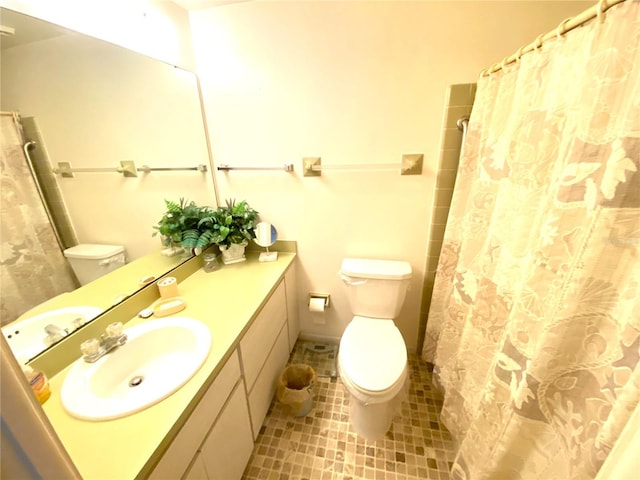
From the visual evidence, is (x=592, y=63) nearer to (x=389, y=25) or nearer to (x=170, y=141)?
(x=389, y=25)

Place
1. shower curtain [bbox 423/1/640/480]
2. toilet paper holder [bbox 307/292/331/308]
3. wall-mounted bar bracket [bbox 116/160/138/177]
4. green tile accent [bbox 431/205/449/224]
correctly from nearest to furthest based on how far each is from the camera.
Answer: shower curtain [bbox 423/1/640/480]
wall-mounted bar bracket [bbox 116/160/138/177]
green tile accent [bbox 431/205/449/224]
toilet paper holder [bbox 307/292/331/308]

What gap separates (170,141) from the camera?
1.41 metres

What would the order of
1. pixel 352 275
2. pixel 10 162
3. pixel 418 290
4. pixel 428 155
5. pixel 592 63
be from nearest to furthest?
pixel 592 63 < pixel 10 162 < pixel 428 155 < pixel 352 275 < pixel 418 290

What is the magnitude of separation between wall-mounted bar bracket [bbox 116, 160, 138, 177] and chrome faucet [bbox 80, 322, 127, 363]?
651mm

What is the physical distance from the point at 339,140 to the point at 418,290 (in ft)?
3.60

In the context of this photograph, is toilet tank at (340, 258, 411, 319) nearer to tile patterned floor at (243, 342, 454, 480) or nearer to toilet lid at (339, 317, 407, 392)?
toilet lid at (339, 317, 407, 392)

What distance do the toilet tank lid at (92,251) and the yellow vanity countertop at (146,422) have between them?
32 cm

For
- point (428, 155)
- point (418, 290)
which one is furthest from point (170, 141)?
point (418, 290)

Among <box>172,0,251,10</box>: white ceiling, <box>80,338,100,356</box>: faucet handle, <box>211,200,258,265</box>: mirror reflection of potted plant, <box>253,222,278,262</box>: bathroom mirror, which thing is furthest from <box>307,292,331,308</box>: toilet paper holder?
<box>172,0,251,10</box>: white ceiling

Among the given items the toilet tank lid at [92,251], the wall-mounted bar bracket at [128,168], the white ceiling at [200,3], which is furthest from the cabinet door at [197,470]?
the white ceiling at [200,3]

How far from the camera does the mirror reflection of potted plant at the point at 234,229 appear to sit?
1.51 m

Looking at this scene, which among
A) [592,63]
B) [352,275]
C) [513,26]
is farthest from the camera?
[352,275]

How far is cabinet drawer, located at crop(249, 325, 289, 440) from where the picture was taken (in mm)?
1231

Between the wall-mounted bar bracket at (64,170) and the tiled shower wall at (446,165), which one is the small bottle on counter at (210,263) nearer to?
the wall-mounted bar bracket at (64,170)
